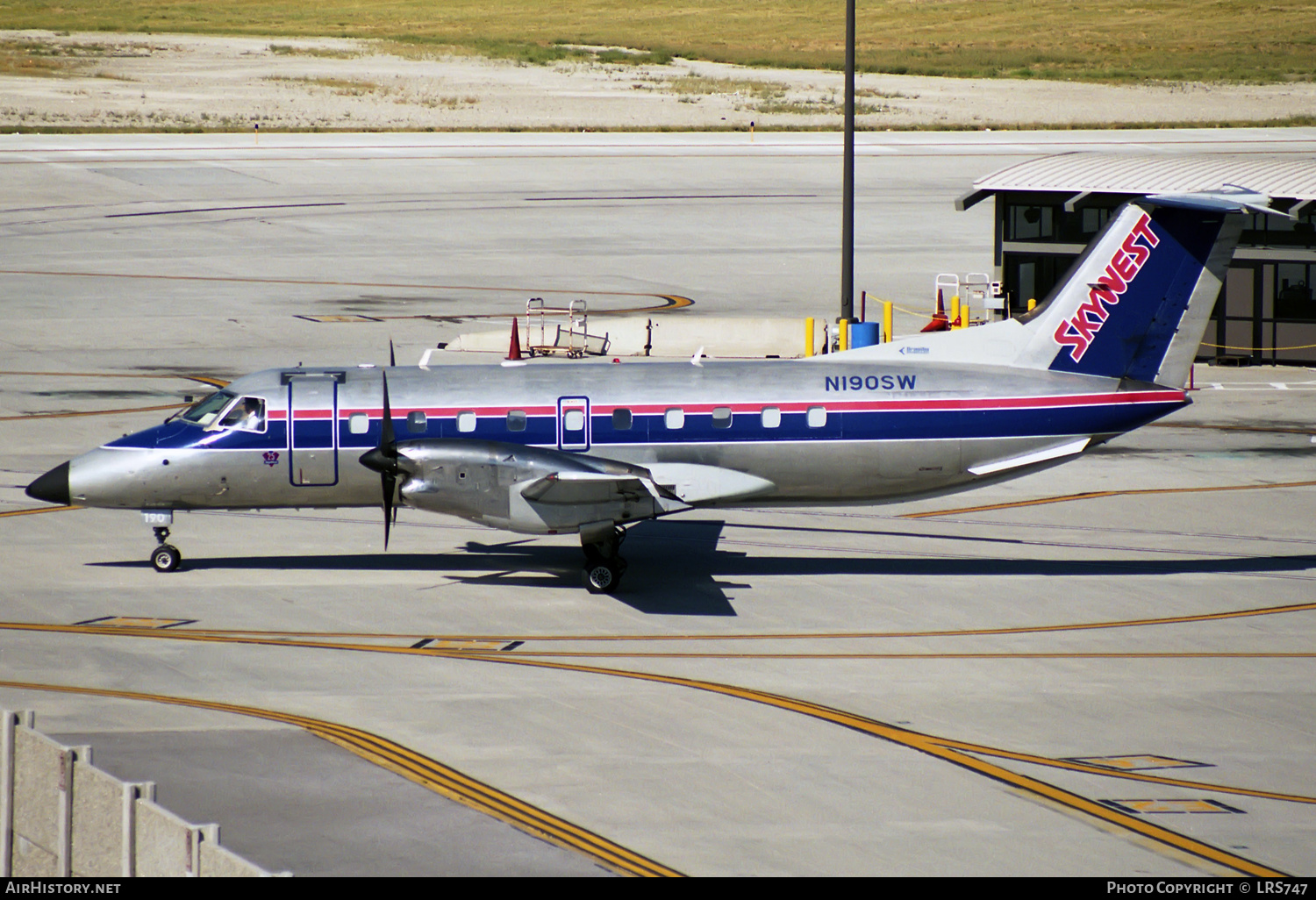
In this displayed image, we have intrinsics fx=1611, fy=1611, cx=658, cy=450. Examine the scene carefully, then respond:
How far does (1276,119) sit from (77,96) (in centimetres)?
8194

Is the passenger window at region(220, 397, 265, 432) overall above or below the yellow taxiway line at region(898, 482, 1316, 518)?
above

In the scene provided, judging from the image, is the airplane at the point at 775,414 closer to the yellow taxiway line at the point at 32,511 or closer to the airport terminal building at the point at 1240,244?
the yellow taxiway line at the point at 32,511

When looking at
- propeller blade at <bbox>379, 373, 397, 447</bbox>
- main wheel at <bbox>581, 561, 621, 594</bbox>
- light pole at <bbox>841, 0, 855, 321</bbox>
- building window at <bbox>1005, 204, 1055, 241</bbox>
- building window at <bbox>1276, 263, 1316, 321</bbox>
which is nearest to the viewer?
propeller blade at <bbox>379, 373, 397, 447</bbox>

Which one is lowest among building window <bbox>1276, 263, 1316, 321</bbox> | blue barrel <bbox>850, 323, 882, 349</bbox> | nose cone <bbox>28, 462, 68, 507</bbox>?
nose cone <bbox>28, 462, 68, 507</bbox>

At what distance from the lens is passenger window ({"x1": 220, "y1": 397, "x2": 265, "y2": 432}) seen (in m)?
26.4

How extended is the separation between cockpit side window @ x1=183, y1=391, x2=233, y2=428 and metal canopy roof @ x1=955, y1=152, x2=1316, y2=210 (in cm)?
2611

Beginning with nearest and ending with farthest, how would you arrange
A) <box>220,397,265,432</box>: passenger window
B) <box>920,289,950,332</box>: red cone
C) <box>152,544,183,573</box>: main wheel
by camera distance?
1. <box>220,397,265,432</box>: passenger window
2. <box>152,544,183,573</box>: main wheel
3. <box>920,289,950,332</box>: red cone

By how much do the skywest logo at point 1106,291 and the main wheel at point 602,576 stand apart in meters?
8.29

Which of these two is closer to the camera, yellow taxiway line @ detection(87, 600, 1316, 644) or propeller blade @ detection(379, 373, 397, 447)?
yellow taxiway line @ detection(87, 600, 1316, 644)

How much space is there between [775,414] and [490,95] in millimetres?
99247

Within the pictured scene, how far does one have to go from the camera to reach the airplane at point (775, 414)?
26219 millimetres

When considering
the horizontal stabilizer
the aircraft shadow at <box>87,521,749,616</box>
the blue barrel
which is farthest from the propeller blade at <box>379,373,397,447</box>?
the blue barrel

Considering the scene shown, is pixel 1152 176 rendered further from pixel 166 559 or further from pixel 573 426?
pixel 166 559

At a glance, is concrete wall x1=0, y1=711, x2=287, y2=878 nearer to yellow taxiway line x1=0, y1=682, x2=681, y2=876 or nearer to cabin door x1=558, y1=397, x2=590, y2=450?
yellow taxiway line x1=0, y1=682, x2=681, y2=876
